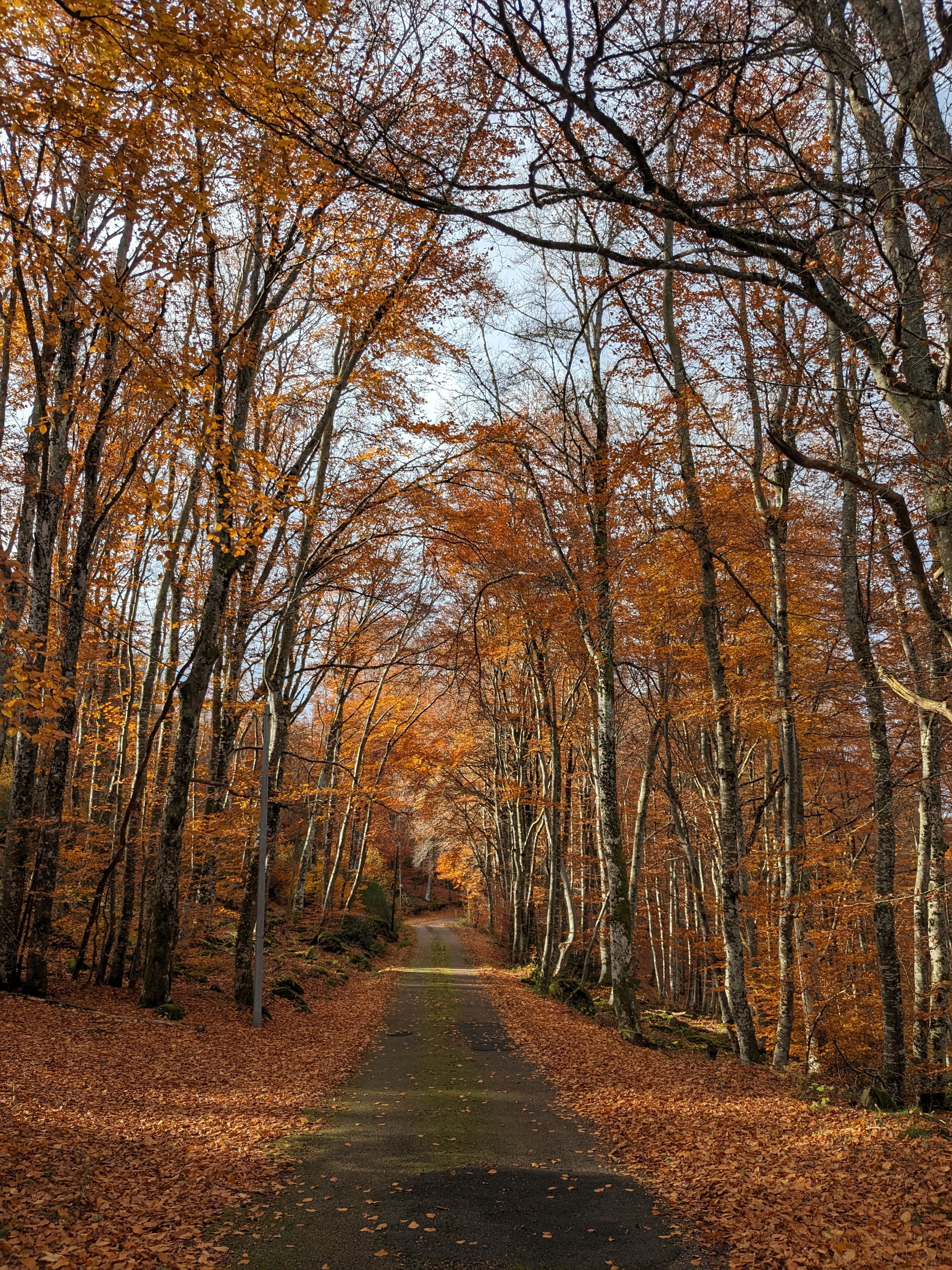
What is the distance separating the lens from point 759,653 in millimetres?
13617

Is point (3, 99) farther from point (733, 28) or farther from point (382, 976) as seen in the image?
point (382, 976)

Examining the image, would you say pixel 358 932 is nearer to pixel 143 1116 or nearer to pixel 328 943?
pixel 328 943

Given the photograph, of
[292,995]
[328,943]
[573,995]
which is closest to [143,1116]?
[292,995]

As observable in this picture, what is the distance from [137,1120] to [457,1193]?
2827mm

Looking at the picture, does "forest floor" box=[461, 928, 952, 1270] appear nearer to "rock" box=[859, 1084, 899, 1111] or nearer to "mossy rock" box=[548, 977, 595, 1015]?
"rock" box=[859, 1084, 899, 1111]

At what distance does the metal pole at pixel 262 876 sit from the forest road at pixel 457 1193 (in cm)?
263

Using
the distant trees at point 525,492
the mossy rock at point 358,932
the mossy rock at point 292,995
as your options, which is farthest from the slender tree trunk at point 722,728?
the mossy rock at point 358,932

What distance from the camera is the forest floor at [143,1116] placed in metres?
4.03

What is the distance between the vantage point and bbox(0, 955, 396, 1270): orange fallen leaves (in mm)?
4008

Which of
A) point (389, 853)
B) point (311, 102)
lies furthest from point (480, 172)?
point (389, 853)

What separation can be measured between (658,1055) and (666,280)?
10.9 metres

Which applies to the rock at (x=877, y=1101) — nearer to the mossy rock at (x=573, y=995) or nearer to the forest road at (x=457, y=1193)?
the forest road at (x=457, y=1193)

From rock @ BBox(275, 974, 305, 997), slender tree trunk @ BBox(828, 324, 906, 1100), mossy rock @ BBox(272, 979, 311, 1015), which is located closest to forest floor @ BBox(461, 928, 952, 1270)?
slender tree trunk @ BBox(828, 324, 906, 1100)

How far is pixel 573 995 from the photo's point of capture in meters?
14.0
